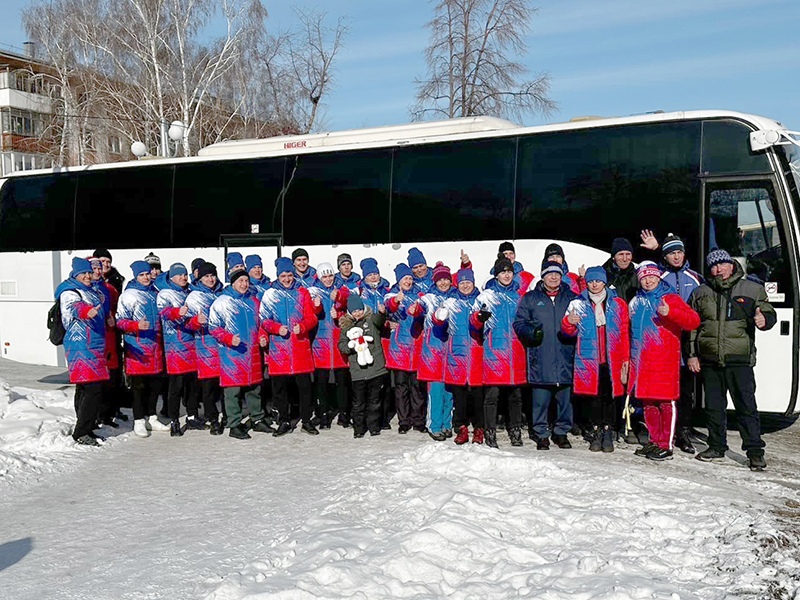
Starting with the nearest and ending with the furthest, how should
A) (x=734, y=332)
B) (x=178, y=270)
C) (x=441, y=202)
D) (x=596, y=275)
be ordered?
(x=734, y=332) → (x=596, y=275) → (x=178, y=270) → (x=441, y=202)

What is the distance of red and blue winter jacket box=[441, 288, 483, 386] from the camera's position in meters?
7.64

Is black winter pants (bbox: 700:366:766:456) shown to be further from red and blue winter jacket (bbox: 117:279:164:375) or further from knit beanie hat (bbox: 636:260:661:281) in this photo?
red and blue winter jacket (bbox: 117:279:164:375)

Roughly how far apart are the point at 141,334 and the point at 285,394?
181 cm

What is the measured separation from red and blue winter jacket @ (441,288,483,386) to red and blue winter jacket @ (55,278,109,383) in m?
3.68

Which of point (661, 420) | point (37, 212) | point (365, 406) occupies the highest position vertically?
point (37, 212)

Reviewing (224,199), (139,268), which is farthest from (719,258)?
(224,199)

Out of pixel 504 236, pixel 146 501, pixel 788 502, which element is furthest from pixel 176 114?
pixel 788 502

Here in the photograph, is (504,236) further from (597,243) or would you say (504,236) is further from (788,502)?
(788,502)

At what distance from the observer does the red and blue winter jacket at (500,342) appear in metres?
7.52

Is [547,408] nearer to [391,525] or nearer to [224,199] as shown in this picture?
[391,525]

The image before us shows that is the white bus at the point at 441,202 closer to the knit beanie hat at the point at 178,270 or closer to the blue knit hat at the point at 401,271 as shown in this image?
the blue knit hat at the point at 401,271

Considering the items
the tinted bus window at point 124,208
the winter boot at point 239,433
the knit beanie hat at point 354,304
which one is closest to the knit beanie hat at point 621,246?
the knit beanie hat at point 354,304

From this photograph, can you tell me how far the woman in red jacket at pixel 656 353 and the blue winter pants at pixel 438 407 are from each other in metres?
2.02

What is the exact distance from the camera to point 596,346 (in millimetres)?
7363
